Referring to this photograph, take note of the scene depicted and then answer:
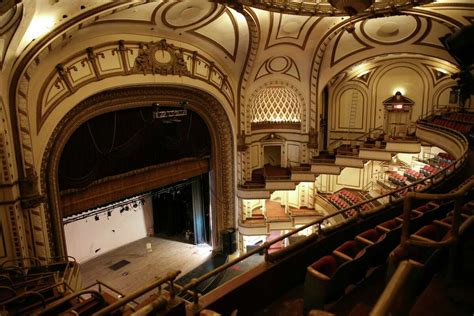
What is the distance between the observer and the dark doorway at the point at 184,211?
1310 cm

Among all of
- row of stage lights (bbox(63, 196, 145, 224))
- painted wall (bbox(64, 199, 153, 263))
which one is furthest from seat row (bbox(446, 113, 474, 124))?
painted wall (bbox(64, 199, 153, 263))

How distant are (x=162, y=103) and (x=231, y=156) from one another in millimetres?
4005

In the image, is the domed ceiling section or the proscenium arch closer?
the proscenium arch

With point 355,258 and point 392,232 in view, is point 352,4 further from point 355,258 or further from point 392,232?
point 355,258

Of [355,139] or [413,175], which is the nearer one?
[413,175]

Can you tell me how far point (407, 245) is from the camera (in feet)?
8.59

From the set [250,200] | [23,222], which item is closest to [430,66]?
[250,200]

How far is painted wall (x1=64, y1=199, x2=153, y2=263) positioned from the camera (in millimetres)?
12398

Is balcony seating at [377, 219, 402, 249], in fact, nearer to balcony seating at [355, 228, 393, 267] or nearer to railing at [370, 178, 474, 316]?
balcony seating at [355, 228, 393, 267]

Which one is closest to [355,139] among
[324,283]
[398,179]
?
[398,179]

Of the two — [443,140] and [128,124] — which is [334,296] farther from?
[443,140]

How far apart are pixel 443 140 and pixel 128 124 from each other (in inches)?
372

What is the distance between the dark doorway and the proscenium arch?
519 mm

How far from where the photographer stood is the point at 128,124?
9242 mm
